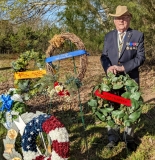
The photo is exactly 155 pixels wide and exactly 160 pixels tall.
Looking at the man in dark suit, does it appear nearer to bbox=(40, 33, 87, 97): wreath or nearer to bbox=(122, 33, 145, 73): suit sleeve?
bbox=(122, 33, 145, 73): suit sleeve

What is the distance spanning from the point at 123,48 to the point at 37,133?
4.66 feet

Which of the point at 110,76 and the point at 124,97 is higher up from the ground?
the point at 110,76

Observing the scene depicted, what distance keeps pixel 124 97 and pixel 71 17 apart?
193 inches

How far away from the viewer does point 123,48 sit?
352 centimetres

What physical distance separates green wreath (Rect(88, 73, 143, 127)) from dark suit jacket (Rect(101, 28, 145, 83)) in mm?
236

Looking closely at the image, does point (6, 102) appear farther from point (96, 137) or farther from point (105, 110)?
point (96, 137)

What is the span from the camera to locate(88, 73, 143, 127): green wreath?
3146mm

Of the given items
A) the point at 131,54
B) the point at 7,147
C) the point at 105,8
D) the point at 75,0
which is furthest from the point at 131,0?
the point at 7,147

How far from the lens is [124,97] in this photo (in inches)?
126

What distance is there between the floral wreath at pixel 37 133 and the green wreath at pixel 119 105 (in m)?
0.72

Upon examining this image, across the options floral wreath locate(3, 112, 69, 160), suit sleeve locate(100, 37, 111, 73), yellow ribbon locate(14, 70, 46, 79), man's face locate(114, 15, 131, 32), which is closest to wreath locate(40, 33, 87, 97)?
yellow ribbon locate(14, 70, 46, 79)

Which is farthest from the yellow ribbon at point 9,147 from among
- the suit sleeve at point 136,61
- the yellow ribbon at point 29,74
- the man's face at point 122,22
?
the man's face at point 122,22

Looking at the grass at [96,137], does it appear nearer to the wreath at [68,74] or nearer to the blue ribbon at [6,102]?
the wreath at [68,74]

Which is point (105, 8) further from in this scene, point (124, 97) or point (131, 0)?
point (124, 97)
